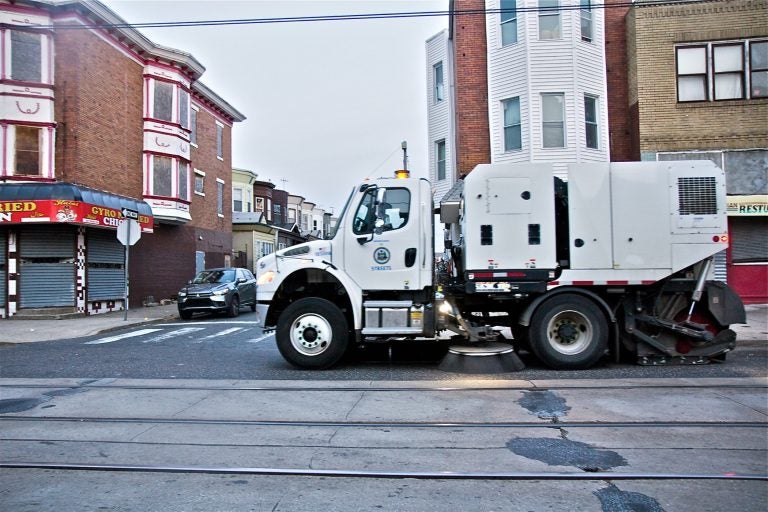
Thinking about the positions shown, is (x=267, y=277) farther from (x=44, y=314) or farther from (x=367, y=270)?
(x=44, y=314)

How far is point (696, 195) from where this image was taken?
8.00 m

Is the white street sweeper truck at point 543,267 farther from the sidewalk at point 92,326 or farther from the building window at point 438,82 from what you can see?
the building window at point 438,82

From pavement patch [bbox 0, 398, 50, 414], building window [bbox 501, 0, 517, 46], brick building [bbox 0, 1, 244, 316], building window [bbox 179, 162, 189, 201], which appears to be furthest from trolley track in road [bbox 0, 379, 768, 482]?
building window [bbox 179, 162, 189, 201]

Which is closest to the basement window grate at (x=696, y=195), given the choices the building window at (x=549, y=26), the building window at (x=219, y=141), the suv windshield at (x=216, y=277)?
the building window at (x=549, y=26)

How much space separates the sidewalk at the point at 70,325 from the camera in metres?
13.6

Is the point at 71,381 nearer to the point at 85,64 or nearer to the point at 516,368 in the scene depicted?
the point at 516,368

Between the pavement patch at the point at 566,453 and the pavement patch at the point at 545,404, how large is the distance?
0.79 m

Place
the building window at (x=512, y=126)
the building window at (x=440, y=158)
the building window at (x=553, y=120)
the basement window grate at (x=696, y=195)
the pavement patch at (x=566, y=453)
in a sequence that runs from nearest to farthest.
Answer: the pavement patch at (x=566, y=453)
the basement window grate at (x=696, y=195)
the building window at (x=553, y=120)
the building window at (x=512, y=126)
the building window at (x=440, y=158)

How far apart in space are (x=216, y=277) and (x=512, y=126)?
11265 millimetres

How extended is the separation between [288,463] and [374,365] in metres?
4.35

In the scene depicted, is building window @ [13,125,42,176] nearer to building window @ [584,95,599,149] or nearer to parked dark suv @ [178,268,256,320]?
parked dark suv @ [178,268,256,320]

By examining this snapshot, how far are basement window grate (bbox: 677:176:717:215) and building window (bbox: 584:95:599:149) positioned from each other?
10.6 meters

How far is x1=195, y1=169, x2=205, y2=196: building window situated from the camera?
2728 cm

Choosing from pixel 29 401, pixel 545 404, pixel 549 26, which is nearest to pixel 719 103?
pixel 549 26
